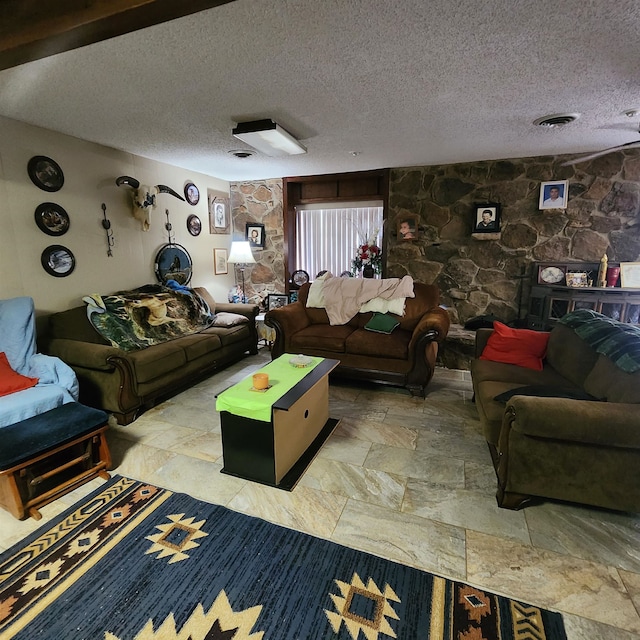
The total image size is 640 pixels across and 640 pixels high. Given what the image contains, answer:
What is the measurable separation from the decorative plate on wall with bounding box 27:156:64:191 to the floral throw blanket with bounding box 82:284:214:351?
1019 millimetres

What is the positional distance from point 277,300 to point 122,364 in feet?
8.59

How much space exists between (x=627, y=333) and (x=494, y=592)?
5.50 ft

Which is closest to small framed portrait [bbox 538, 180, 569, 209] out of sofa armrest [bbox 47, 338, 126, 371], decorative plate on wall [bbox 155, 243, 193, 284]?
decorative plate on wall [bbox 155, 243, 193, 284]

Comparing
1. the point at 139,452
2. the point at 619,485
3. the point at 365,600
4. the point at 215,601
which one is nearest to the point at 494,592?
the point at 365,600

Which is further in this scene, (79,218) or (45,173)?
(79,218)

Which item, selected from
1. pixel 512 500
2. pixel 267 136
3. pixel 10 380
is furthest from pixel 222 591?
pixel 267 136

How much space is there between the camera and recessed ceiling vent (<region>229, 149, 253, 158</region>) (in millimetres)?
3691

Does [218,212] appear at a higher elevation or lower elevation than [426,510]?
higher

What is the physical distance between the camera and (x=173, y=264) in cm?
448

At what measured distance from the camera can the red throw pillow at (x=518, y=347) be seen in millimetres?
2828

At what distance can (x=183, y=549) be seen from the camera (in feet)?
5.49

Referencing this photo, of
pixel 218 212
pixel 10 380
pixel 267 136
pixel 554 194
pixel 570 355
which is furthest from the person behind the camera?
pixel 218 212

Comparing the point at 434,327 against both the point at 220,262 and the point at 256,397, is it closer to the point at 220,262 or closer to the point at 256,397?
the point at 256,397

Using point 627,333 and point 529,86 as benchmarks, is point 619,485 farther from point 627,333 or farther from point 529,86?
point 529,86
